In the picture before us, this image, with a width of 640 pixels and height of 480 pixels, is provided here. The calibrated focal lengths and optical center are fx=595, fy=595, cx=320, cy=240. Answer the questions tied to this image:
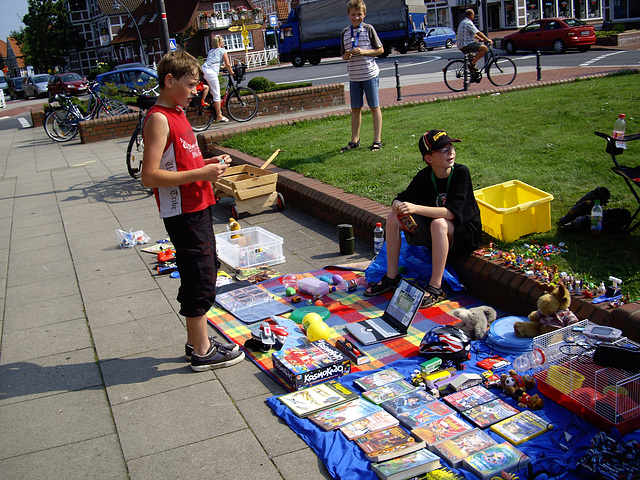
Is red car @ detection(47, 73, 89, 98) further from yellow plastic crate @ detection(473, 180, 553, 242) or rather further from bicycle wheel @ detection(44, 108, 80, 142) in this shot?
yellow plastic crate @ detection(473, 180, 553, 242)

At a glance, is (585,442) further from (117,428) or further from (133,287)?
(133,287)

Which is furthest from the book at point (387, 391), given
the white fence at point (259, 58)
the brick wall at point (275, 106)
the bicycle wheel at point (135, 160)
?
the white fence at point (259, 58)

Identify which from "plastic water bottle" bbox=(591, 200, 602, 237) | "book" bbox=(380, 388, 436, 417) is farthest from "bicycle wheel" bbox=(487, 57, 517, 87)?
"book" bbox=(380, 388, 436, 417)

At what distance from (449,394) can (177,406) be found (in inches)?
63.3

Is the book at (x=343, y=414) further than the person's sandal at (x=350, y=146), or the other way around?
the person's sandal at (x=350, y=146)

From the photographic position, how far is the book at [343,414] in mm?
3209

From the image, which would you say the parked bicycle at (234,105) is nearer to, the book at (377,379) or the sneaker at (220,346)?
the sneaker at (220,346)

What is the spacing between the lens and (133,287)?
18.1 feet

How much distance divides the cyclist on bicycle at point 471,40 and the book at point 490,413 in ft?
40.2

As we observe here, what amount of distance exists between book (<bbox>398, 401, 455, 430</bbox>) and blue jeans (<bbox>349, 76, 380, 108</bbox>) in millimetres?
5438

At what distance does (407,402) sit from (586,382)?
3.15 feet

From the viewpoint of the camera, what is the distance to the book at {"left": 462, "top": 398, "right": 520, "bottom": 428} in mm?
3121

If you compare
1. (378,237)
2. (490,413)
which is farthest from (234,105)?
(490,413)

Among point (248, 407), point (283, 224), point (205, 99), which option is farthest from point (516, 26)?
point (248, 407)
